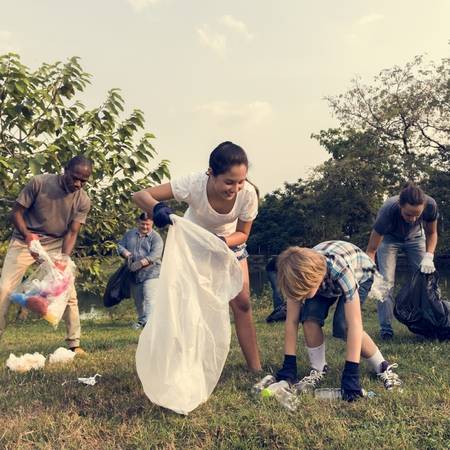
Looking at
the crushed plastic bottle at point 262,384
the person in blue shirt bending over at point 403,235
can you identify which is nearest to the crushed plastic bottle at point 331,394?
the crushed plastic bottle at point 262,384

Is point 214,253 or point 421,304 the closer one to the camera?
point 214,253

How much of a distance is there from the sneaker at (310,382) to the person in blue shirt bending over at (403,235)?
179 centimetres

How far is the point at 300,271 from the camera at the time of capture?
2.87 m

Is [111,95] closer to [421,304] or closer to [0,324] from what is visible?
[0,324]

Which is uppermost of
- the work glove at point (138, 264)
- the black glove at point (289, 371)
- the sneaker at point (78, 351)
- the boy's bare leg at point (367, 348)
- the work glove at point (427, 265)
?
the work glove at point (427, 265)

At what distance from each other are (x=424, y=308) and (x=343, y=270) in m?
1.94

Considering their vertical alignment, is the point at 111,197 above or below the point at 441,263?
above

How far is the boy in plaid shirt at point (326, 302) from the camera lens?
9.50 ft

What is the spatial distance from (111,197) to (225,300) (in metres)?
5.41

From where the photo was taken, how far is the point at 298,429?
2445 mm

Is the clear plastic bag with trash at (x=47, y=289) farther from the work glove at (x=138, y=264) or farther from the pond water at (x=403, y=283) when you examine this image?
the pond water at (x=403, y=283)

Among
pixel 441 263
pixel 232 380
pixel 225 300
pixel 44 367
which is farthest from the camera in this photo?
pixel 441 263

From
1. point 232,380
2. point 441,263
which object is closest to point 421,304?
point 232,380

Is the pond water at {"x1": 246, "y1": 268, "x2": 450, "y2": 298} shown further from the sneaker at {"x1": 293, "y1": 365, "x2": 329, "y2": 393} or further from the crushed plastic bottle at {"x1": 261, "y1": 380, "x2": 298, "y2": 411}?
the crushed plastic bottle at {"x1": 261, "y1": 380, "x2": 298, "y2": 411}
